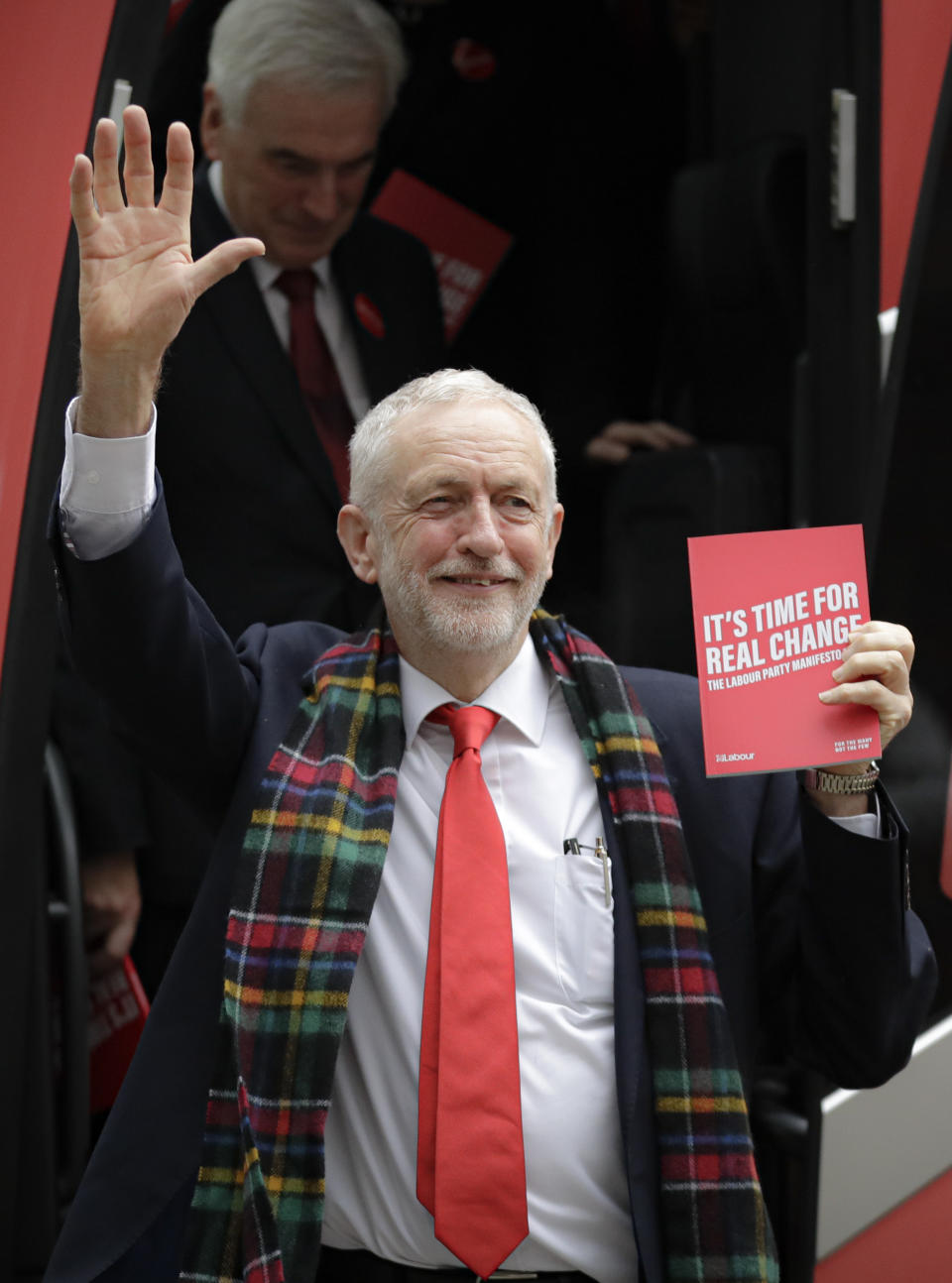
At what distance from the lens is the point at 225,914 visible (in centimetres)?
175

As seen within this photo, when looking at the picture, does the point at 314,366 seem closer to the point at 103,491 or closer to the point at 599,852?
the point at 103,491

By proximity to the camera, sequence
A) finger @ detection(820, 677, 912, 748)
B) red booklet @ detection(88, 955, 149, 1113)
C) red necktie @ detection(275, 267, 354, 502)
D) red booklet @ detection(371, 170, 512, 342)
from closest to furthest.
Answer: finger @ detection(820, 677, 912, 748)
red booklet @ detection(88, 955, 149, 1113)
red necktie @ detection(275, 267, 354, 502)
red booklet @ detection(371, 170, 512, 342)

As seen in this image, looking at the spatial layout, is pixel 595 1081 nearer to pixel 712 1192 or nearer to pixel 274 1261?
pixel 712 1192

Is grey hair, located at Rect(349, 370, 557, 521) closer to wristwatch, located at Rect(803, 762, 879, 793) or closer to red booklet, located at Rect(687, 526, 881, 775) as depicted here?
red booklet, located at Rect(687, 526, 881, 775)

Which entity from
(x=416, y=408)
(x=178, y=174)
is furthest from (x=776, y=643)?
(x=178, y=174)

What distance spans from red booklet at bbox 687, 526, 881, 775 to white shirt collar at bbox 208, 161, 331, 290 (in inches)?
56.1

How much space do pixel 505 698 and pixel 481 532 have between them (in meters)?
0.21

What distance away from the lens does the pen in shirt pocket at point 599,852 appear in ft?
5.70

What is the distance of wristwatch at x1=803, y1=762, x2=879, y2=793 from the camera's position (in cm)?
167

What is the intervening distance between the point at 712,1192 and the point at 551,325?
2.08 meters

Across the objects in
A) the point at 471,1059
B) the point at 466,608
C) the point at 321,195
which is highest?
the point at 321,195

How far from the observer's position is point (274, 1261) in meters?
1.58


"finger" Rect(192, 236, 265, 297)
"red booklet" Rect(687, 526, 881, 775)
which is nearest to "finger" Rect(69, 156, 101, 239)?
"finger" Rect(192, 236, 265, 297)

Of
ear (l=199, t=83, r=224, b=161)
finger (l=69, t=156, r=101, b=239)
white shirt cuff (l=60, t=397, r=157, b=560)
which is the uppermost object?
ear (l=199, t=83, r=224, b=161)
